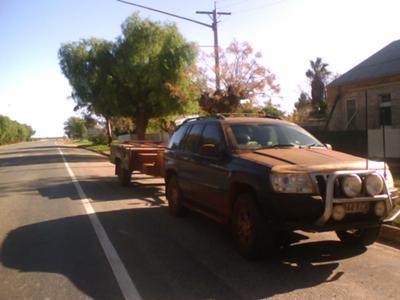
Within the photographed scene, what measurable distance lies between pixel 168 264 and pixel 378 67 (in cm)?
2081

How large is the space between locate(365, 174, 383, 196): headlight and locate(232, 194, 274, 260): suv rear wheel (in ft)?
4.26

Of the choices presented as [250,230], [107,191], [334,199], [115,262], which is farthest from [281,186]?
[107,191]

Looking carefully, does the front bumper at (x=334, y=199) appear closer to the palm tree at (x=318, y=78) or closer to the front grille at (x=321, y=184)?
the front grille at (x=321, y=184)

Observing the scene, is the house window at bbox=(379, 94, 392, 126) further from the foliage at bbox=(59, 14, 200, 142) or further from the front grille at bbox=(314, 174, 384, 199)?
the front grille at bbox=(314, 174, 384, 199)

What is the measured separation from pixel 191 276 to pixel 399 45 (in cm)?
→ 2428

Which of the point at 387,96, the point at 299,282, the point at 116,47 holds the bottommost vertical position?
the point at 299,282

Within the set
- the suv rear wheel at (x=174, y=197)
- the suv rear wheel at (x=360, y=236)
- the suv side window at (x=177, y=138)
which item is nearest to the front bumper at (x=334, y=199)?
the suv rear wheel at (x=360, y=236)

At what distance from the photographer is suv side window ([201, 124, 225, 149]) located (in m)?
7.28

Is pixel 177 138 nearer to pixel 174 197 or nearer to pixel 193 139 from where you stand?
pixel 193 139

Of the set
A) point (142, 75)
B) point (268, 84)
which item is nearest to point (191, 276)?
point (268, 84)

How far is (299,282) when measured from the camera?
533 centimetres

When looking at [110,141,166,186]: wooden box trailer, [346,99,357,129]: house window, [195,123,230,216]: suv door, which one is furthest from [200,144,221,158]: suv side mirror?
[346,99,357,129]: house window

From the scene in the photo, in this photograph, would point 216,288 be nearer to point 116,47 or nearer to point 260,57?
point 260,57

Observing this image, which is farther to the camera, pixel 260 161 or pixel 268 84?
pixel 268 84
